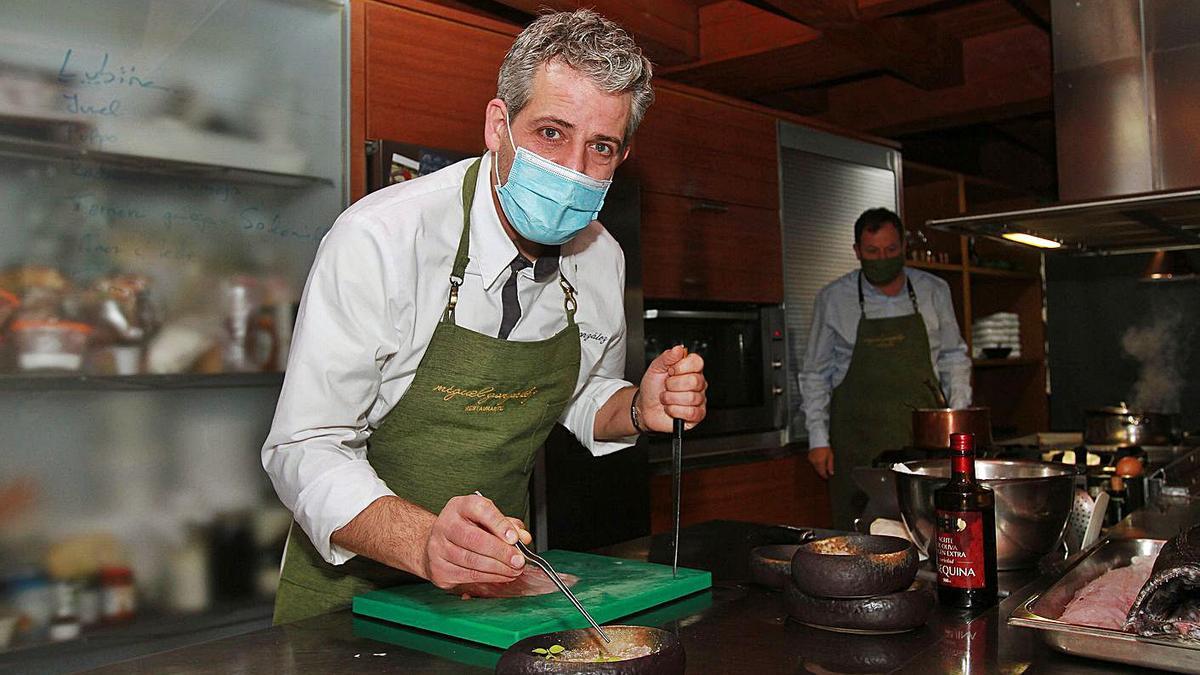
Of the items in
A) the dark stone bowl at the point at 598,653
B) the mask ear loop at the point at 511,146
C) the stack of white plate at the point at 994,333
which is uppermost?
the mask ear loop at the point at 511,146

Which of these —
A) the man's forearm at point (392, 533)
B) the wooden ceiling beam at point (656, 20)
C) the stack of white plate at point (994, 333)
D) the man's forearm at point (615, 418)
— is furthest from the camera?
the stack of white plate at point (994, 333)

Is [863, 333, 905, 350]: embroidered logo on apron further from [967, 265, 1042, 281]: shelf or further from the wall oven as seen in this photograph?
[967, 265, 1042, 281]: shelf

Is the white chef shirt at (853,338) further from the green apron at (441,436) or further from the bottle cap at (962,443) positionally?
the bottle cap at (962,443)

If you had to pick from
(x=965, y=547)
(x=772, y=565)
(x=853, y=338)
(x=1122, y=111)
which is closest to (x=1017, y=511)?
(x=965, y=547)

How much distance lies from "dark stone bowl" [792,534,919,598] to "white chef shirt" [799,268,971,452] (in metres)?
2.91

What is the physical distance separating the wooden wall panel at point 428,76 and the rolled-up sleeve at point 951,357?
7.10 feet

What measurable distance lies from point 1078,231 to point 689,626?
73.2 inches

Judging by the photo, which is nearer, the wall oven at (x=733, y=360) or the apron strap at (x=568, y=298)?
the apron strap at (x=568, y=298)

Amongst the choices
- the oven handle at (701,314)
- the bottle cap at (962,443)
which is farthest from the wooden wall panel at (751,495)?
the bottle cap at (962,443)

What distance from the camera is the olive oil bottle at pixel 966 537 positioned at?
4.45ft

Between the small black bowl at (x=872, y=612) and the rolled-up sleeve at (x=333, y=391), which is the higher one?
the rolled-up sleeve at (x=333, y=391)

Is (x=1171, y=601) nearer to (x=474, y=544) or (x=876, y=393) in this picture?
(x=474, y=544)

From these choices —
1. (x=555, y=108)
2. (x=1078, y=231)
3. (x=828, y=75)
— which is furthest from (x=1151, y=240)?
(x=555, y=108)

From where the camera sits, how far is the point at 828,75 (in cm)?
421
